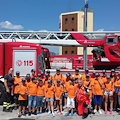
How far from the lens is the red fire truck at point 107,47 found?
11.4 m

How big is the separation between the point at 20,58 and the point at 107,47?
5.56 m

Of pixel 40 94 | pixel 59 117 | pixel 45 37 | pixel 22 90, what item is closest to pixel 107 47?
pixel 45 37

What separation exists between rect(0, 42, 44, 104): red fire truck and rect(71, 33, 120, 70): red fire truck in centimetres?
398

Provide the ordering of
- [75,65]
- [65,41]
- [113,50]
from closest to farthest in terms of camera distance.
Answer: [113,50], [65,41], [75,65]

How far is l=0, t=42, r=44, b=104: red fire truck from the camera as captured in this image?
342 inches

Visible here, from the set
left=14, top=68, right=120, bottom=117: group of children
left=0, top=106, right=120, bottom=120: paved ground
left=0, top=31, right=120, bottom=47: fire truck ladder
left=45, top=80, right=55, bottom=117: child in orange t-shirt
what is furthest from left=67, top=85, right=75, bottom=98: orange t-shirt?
left=0, top=31, right=120, bottom=47: fire truck ladder

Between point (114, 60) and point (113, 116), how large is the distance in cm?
529

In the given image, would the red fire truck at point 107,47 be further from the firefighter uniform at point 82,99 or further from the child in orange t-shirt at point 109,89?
the firefighter uniform at point 82,99

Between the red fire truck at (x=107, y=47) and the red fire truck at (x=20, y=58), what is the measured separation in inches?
157

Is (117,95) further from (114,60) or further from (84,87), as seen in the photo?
(114,60)

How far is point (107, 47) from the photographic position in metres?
11.5

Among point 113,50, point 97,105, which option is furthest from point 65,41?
point 97,105

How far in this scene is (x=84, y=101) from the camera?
6648mm

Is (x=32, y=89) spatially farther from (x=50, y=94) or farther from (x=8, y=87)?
(x=8, y=87)
